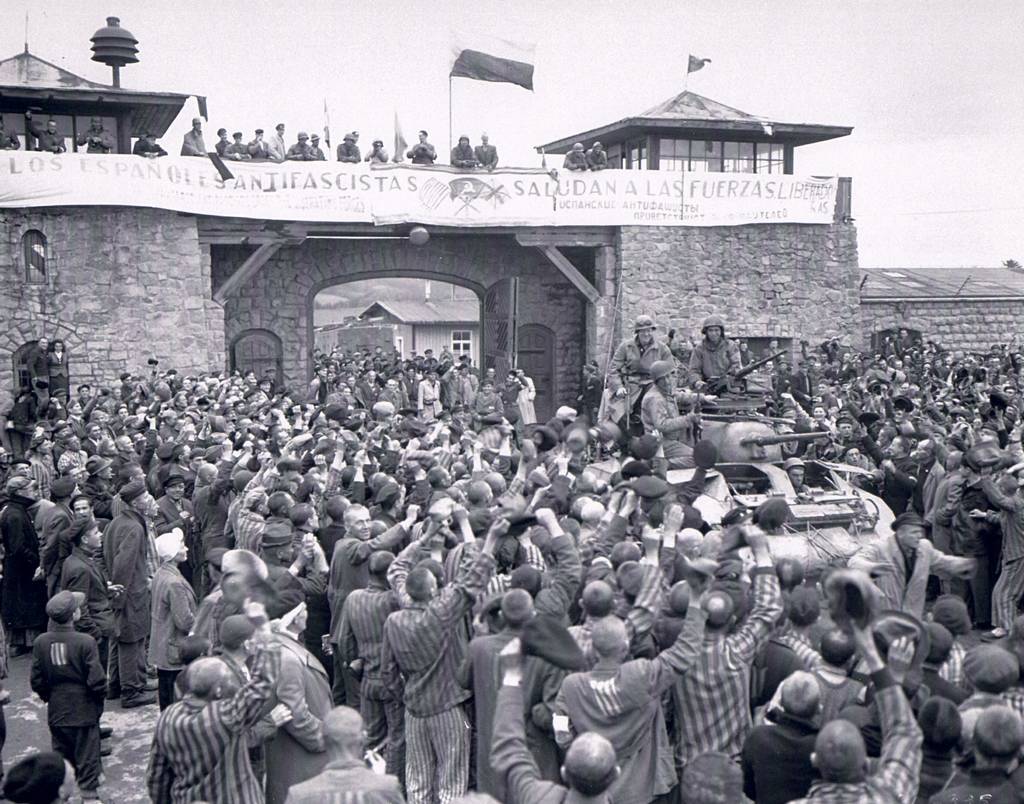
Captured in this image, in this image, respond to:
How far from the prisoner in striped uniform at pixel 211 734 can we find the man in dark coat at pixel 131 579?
4.22 m

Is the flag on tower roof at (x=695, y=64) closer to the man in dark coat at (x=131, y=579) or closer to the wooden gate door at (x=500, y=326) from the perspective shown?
the wooden gate door at (x=500, y=326)

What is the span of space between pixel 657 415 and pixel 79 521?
5579 millimetres

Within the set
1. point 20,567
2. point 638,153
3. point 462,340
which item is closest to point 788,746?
point 20,567

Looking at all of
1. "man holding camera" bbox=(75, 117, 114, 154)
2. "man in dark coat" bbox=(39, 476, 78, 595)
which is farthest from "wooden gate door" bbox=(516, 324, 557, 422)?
"man in dark coat" bbox=(39, 476, 78, 595)

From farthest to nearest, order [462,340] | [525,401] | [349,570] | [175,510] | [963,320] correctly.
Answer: [462,340] < [963,320] < [525,401] < [175,510] < [349,570]

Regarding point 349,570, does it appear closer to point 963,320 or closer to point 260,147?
point 260,147

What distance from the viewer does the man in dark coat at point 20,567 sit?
10.6 metres

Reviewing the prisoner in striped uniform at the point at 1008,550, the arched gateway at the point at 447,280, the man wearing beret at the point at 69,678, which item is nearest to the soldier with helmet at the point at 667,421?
the prisoner in striped uniform at the point at 1008,550

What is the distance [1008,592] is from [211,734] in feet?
25.0

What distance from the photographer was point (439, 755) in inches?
259

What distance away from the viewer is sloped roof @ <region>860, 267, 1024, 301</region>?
2855cm

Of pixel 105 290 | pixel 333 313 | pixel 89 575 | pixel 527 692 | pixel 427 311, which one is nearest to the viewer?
pixel 527 692

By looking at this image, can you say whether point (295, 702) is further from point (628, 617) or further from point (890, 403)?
point (890, 403)

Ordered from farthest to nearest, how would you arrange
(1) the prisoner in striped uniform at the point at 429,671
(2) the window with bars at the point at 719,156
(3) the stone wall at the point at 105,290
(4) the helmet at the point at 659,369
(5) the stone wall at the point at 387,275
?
(2) the window with bars at the point at 719,156 → (5) the stone wall at the point at 387,275 → (3) the stone wall at the point at 105,290 → (4) the helmet at the point at 659,369 → (1) the prisoner in striped uniform at the point at 429,671
